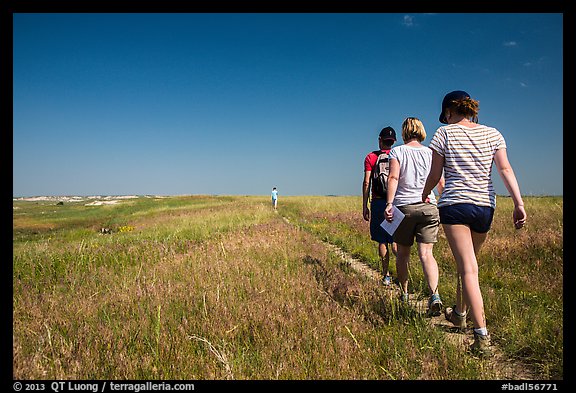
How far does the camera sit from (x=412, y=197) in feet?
12.8

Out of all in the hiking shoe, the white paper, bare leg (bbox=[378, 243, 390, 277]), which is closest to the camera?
the hiking shoe

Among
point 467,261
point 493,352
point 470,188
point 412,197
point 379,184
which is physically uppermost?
point 379,184

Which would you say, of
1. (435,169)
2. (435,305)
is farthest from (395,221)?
(435,305)

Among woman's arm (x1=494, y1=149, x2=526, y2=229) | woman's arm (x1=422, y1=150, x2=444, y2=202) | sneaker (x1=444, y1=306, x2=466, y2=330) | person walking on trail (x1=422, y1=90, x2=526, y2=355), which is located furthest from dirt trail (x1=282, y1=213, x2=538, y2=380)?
woman's arm (x1=422, y1=150, x2=444, y2=202)

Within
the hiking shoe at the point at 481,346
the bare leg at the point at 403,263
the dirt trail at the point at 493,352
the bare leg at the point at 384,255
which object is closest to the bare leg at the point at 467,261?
the hiking shoe at the point at 481,346

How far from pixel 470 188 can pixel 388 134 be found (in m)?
2.46

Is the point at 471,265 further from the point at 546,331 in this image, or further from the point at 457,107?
the point at 457,107

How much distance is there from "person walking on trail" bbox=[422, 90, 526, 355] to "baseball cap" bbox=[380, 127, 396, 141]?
203cm

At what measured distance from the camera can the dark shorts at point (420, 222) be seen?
12.5 ft

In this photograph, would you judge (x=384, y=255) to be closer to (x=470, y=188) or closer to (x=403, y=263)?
(x=403, y=263)

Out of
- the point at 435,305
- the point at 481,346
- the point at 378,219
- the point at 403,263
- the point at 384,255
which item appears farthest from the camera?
the point at 384,255

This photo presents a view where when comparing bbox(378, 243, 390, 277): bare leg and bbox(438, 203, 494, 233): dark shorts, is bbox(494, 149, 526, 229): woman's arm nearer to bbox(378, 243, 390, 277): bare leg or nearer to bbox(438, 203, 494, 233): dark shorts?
bbox(438, 203, 494, 233): dark shorts

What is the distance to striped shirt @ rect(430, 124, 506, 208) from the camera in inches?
111
